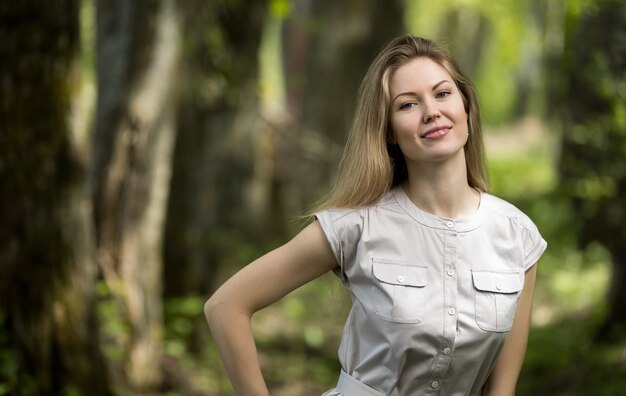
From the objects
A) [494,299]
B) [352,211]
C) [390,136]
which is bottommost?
[494,299]

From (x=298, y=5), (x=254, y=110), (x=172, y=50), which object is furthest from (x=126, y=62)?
(x=298, y=5)

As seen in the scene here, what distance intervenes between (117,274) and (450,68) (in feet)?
13.1

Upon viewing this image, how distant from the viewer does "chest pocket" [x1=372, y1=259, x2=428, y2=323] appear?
263 cm

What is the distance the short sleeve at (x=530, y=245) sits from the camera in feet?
9.32

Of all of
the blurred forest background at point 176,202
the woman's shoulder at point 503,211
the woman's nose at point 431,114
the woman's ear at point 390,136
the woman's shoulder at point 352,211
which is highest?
the woman's nose at point 431,114

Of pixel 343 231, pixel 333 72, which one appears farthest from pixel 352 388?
pixel 333 72

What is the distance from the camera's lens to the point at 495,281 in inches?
107

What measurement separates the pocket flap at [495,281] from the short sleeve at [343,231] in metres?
0.35

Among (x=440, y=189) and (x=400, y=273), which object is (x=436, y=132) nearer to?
(x=440, y=189)

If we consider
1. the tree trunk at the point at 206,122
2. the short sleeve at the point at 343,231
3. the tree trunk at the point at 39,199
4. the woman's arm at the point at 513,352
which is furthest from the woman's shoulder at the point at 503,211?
the tree trunk at the point at 206,122

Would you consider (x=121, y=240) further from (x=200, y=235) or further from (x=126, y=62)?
(x=200, y=235)

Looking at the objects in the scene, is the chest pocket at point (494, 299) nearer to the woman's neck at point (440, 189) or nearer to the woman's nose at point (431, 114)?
the woman's neck at point (440, 189)

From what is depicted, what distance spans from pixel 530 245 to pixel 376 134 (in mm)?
568

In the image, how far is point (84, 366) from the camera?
17.2 ft
